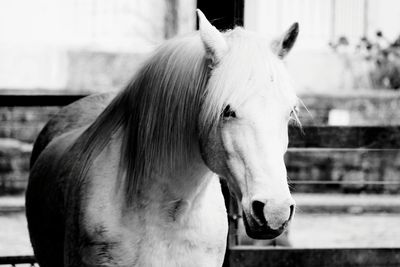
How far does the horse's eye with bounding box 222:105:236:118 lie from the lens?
2.06 m

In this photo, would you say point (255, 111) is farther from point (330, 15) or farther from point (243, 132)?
point (330, 15)

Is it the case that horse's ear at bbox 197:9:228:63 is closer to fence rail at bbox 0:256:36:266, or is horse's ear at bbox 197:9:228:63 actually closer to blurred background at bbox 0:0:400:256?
fence rail at bbox 0:256:36:266

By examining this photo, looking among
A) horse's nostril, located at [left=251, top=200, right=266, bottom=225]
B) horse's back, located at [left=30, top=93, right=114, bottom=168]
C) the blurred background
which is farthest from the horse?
the blurred background

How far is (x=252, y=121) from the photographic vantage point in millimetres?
2018

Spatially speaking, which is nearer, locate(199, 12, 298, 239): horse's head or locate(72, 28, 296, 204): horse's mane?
locate(199, 12, 298, 239): horse's head

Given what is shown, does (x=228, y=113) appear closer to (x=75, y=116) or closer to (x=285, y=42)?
(x=285, y=42)

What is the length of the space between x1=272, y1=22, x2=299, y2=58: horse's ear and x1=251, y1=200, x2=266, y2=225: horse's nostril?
1.74 feet

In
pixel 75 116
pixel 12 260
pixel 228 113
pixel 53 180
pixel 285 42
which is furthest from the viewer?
pixel 12 260

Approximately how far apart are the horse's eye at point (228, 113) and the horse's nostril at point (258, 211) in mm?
264

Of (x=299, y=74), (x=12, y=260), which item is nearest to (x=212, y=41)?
(x=12, y=260)

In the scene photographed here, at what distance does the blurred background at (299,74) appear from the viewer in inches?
342

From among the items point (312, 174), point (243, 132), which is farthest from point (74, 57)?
point (243, 132)

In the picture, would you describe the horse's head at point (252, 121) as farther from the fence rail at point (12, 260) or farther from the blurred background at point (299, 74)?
the blurred background at point (299, 74)

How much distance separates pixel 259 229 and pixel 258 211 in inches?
2.2
